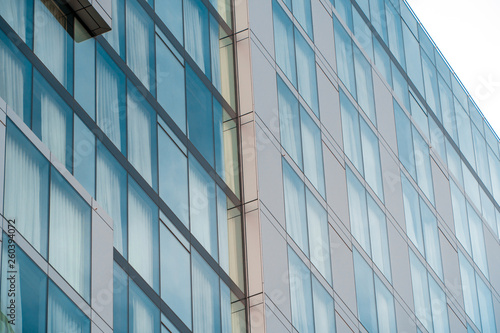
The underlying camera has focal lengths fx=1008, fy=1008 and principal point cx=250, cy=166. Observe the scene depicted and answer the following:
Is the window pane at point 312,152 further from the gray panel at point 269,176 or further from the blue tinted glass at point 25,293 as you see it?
the blue tinted glass at point 25,293


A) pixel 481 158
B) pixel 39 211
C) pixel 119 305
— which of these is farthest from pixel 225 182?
pixel 481 158

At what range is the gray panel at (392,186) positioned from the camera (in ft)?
130

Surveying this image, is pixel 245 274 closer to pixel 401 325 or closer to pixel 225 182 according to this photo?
pixel 225 182

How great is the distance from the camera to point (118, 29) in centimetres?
2673

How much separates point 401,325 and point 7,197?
20412mm

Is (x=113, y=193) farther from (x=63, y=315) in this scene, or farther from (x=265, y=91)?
(x=265, y=91)

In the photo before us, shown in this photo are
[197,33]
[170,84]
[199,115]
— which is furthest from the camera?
[197,33]

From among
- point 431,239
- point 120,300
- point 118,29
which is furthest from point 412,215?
point 120,300

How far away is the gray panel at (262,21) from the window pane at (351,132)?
17.8 ft

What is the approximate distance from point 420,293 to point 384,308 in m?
3.92

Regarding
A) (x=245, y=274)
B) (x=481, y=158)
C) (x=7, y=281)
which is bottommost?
(x=7, y=281)

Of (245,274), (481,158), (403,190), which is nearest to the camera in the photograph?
(245,274)

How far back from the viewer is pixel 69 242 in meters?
21.9

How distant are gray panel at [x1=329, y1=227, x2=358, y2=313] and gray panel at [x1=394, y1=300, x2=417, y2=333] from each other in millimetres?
3935
